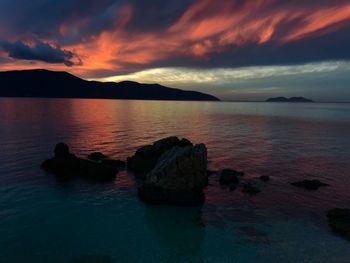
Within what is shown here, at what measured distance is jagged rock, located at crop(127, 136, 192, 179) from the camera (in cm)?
3638

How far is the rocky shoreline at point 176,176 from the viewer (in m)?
26.5

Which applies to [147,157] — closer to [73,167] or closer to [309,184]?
[73,167]

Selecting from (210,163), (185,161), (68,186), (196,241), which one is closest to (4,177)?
(68,186)

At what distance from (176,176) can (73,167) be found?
16122 mm

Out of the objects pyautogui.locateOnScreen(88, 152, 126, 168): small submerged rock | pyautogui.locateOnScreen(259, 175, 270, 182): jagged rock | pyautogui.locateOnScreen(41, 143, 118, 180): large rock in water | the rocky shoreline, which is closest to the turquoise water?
pyautogui.locateOnScreen(259, 175, 270, 182): jagged rock

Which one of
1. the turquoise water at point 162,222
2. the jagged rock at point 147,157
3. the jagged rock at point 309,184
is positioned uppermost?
the jagged rock at point 147,157

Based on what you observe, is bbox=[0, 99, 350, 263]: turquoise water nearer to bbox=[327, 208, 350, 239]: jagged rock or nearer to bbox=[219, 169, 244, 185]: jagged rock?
bbox=[327, 208, 350, 239]: jagged rock

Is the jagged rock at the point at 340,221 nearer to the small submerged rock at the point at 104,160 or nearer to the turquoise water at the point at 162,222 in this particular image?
the turquoise water at the point at 162,222

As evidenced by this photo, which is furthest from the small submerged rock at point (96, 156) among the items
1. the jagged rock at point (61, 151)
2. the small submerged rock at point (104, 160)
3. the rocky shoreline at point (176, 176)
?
the jagged rock at point (61, 151)

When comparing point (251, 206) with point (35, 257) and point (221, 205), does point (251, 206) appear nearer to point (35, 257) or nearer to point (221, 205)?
point (221, 205)

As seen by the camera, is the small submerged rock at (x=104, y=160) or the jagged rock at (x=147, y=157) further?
the small submerged rock at (x=104, y=160)

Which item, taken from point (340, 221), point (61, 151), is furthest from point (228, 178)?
point (61, 151)

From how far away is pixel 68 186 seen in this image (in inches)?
1190

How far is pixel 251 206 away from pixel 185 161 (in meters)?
8.15
